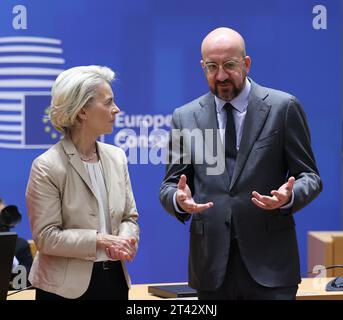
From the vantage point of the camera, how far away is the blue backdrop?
577cm

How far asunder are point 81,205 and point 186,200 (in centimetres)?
43

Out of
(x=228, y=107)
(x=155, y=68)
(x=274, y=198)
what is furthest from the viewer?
(x=155, y=68)

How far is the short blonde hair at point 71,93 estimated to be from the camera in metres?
2.91

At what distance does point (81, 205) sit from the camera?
2.87 metres

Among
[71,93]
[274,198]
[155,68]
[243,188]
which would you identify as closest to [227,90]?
[243,188]

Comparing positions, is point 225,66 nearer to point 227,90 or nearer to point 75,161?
point 227,90

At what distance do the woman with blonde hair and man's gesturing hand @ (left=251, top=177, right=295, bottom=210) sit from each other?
1.75 ft

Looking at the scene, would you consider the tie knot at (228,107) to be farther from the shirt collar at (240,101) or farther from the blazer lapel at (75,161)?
the blazer lapel at (75,161)

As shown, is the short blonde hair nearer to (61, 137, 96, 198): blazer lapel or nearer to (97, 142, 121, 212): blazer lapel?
(61, 137, 96, 198): blazer lapel

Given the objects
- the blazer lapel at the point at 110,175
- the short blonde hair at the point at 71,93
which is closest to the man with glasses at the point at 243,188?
the blazer lapel at the point at 110,175

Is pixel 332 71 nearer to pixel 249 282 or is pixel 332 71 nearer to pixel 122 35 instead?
pixel 122 35

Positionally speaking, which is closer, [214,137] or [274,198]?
[274,198]

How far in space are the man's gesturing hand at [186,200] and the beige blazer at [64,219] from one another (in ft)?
1.07

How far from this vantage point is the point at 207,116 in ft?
9.60
